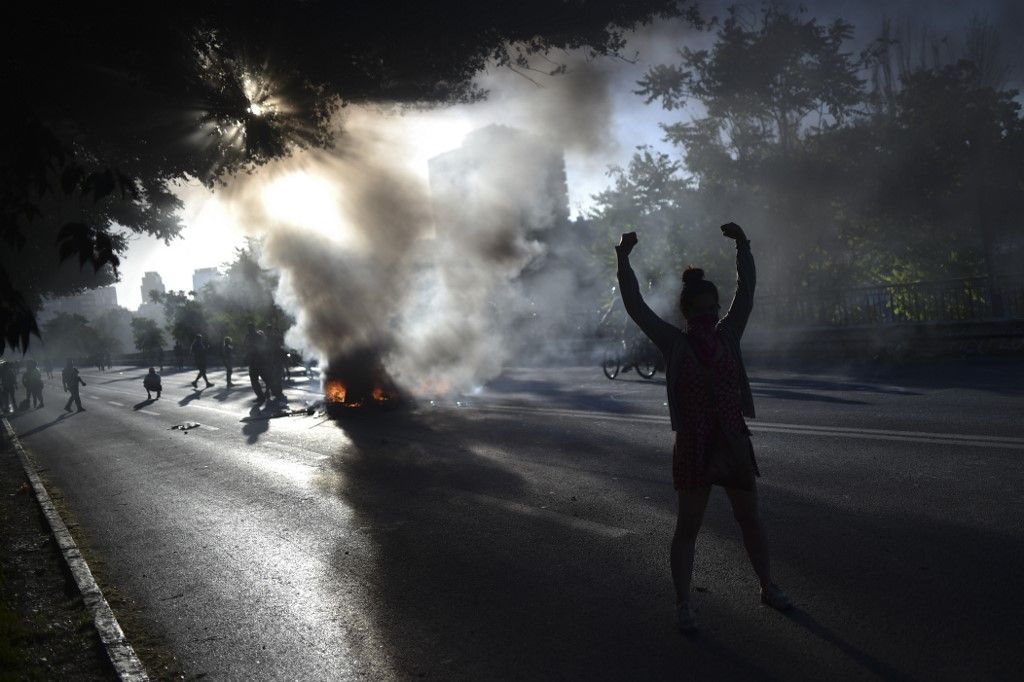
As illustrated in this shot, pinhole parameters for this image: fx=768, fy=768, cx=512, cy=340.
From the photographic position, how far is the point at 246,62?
9445mm

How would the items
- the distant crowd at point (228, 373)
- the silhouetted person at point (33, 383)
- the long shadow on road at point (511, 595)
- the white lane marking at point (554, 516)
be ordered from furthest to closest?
the silhouetted person at point (33, 383) < the distant crowd at point (228, 373) < the white lane marking at point (554, 516) < the long shadow on road at point (511, 595)

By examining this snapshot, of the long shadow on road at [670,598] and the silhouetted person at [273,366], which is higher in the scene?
the silhouetted person at [273,366]

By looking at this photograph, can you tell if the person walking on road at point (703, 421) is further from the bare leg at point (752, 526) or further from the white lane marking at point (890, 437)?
the white lane marking at point (890, 437)

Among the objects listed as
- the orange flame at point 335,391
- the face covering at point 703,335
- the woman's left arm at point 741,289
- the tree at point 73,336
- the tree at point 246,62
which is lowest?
the orange flame at point 335,391

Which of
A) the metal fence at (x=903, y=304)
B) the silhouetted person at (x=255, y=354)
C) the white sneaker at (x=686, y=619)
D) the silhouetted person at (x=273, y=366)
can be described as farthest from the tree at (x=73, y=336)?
the white sneaker at (x=686, y=619)

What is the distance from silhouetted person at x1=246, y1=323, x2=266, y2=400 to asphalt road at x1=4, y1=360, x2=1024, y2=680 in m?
8.21

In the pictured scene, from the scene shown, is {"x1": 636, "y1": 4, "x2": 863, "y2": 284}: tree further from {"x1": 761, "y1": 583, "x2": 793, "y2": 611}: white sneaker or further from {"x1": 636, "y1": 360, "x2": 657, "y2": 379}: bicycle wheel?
{"x1": 761, "y1": 583, "x2": 793, "y2": 611}: white sneaker

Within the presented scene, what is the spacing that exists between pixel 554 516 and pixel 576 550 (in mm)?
912

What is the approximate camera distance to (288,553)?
567 cm

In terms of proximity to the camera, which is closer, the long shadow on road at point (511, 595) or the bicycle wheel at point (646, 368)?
the long shadow on road at point (511, 595)

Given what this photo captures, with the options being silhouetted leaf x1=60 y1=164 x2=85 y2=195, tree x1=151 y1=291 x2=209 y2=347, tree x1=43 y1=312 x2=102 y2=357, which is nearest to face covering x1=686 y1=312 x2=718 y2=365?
silhouetted leaf x1=60 y1=164 x2=85 y2=195

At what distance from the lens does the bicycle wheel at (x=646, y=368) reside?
1695cm

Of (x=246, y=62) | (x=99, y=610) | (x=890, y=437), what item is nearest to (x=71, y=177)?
(x=99, y=610)

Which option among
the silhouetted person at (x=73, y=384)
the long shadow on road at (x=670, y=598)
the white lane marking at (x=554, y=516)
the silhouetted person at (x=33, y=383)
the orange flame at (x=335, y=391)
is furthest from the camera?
the silhouetted person at (x=33, y=383)
